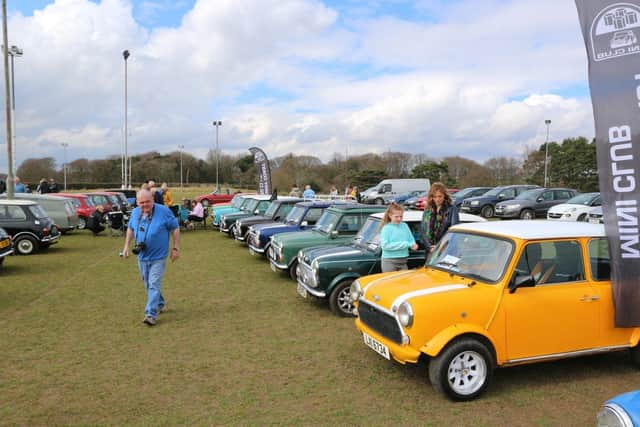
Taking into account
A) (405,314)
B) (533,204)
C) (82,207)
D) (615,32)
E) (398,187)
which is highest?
(615,32)

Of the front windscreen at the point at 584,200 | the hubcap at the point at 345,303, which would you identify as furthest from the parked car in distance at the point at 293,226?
the front windscreen at the point at 584,200

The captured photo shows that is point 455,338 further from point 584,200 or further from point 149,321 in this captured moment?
point 584,200

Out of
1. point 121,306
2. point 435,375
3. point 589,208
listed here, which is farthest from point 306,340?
point 589,208

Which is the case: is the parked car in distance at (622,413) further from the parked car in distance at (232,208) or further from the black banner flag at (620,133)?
the parked car in distance at (232,208)

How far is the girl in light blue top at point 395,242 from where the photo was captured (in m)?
7.10

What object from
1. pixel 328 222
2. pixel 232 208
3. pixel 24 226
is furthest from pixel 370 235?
pixel 232 208

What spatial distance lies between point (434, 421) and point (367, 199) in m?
32.9

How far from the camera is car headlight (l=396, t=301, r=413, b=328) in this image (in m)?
4.62

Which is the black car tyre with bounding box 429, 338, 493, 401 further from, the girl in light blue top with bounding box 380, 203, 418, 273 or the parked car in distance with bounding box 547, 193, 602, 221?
the parked car in distance with bounding box 547, 193, 602, 221

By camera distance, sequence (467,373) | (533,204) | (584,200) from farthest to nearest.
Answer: (533,204)
(584,200)
(467,373)

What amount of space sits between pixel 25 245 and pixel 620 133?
48.8 ft

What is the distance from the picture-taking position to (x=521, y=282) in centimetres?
474

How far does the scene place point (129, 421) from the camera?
173 inches

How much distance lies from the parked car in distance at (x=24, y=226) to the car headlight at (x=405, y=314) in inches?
510
